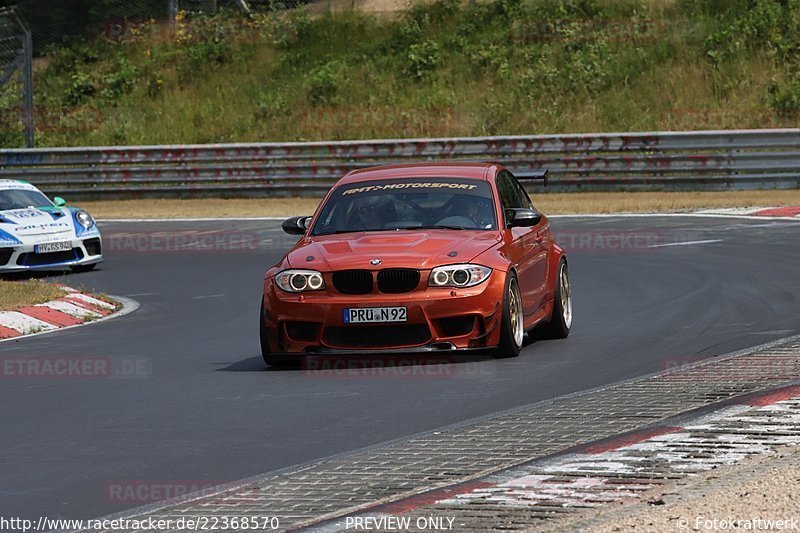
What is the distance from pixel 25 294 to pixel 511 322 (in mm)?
7046

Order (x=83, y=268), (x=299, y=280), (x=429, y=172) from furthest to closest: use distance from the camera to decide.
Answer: (x=83, y=268), (x=429, y=172), (x=299, y=280)

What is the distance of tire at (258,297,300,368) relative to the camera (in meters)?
10.8

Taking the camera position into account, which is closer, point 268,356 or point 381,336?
point 381,336

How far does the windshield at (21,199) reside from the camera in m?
20.8

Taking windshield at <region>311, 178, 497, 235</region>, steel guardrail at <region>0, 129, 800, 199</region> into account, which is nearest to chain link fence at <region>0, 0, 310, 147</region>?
steel guardrail at <region>0, 129, 800, 199</region>

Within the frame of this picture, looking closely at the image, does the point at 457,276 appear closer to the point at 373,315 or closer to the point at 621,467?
the point at 373,315

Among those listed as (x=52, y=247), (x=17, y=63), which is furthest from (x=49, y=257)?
(x=17, y=63)

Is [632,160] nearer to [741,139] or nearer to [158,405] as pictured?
[741,139]

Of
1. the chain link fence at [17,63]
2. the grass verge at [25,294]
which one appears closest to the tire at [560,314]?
the grass verge at [25,294]

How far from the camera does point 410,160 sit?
98.5 ft

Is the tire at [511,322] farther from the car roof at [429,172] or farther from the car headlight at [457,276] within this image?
the car roof at [429,172]

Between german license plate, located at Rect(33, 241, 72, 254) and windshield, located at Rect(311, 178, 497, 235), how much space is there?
8787 mm

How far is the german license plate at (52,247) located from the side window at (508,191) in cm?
893

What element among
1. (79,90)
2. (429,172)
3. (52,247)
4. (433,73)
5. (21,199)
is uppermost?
(429,172)
